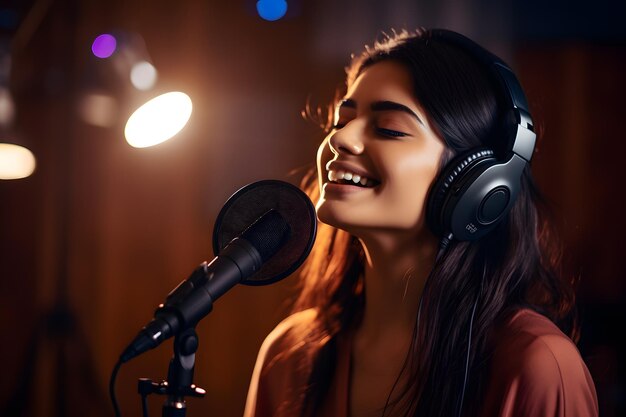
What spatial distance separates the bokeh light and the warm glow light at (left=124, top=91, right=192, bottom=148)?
1204 millimetres

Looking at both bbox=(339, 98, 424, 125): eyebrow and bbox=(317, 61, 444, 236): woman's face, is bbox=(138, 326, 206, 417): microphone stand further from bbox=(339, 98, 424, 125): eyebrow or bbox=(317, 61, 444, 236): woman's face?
bbox=(339, 98, 424, 125): eyebrow

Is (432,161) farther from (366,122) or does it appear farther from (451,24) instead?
(451,24)

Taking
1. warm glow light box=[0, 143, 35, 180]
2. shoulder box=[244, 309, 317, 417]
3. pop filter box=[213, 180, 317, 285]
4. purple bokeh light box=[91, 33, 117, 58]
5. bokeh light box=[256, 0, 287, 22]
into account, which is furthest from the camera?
bokeh light box=[256, 0, 287, 22]

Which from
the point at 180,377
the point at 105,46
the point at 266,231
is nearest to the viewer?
the point at 180,377

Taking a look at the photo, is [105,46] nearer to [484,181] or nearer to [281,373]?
[281,373]

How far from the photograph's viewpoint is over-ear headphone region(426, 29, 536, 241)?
91 cm

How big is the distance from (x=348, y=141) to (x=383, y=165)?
8 centimetres

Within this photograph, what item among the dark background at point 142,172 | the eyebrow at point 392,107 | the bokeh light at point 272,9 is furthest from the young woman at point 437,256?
the bokeh light at point 272,9

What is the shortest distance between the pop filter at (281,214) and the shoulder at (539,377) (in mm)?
399

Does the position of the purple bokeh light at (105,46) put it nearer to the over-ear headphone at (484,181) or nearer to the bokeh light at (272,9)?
the bokeh light at (272,9)

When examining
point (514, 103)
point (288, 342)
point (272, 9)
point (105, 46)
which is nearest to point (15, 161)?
point (105, 46)

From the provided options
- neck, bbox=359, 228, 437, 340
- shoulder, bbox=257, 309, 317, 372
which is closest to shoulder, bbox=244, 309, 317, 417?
shoulder, bbox=257, 309, 317, 372

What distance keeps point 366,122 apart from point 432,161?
0.46ft

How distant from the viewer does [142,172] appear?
7.18 feet
